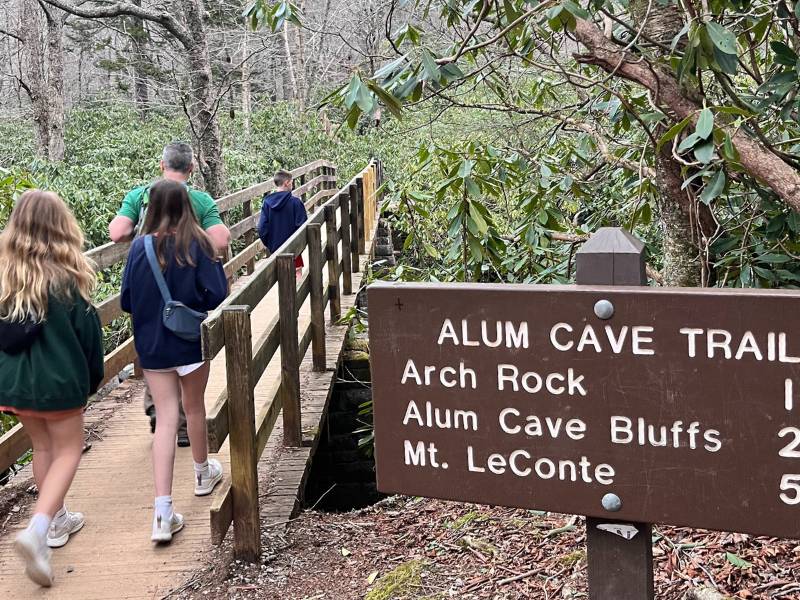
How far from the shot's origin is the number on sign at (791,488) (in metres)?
1.51

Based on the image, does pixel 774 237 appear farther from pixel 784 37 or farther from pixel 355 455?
pixel 355 455

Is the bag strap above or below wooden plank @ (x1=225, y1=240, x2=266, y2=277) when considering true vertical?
above

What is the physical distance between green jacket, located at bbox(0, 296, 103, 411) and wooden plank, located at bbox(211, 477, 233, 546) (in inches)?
30.4

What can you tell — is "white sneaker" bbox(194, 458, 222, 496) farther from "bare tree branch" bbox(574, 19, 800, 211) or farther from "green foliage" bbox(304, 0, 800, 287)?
"bare tree branch" bbox(574, 19, 800, 211)

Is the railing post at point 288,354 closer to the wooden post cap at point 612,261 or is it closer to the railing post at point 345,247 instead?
the wooden post cap at point 612,261

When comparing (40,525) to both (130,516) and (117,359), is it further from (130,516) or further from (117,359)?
(117,359)

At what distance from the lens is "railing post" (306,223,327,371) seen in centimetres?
624

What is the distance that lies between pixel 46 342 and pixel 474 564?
211 cm

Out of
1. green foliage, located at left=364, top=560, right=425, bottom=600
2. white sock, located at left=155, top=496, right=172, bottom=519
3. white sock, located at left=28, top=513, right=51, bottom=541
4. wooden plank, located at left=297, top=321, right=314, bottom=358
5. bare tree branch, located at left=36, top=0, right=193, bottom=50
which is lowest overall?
green foliage, located at left=364, top=560, right=425, bottom=600

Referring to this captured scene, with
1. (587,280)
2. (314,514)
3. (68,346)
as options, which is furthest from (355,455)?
(587,280)

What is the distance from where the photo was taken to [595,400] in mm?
1628

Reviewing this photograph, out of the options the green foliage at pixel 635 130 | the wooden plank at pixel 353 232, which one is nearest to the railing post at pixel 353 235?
the wooden plank at pixel 353 232

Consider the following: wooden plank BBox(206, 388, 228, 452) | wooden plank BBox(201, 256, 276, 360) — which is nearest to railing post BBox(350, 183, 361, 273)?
wooden plank BBox(201, 256, 276, 360)

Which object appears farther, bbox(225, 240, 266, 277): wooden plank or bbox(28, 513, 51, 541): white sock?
bbox(225, 240, 266, 277): wooden plank
